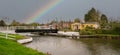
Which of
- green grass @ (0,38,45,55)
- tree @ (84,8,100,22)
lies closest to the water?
green grass @ (0,38,45,55)

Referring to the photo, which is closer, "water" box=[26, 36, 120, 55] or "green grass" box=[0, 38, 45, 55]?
"green grass" box=[0, 38, 45, 55]

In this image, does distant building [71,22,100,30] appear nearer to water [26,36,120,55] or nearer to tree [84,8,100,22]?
tree [84,8,100,22]

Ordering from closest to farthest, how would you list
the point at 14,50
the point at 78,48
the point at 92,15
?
the point at 14,50
the point at 78,48
the point at 92,15

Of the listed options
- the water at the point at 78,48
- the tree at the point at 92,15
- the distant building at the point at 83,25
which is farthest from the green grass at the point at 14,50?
the tree at the point at 92,15

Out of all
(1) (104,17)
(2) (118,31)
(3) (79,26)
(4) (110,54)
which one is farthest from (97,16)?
(4) (110,54)

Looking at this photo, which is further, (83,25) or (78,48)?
(83,25)

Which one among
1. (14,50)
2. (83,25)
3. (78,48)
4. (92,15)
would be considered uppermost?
(92,15)

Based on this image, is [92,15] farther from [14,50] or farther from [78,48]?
[14,50]

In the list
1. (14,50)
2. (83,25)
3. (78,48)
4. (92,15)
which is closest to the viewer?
(14,50)

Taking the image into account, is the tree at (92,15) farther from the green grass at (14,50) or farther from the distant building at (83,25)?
the green grass at (14,50)

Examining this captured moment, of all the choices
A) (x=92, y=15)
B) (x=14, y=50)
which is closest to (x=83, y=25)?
(x=92, y=15)

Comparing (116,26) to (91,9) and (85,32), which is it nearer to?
(85,32)

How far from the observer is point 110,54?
4022cm

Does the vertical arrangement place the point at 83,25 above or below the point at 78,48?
above
